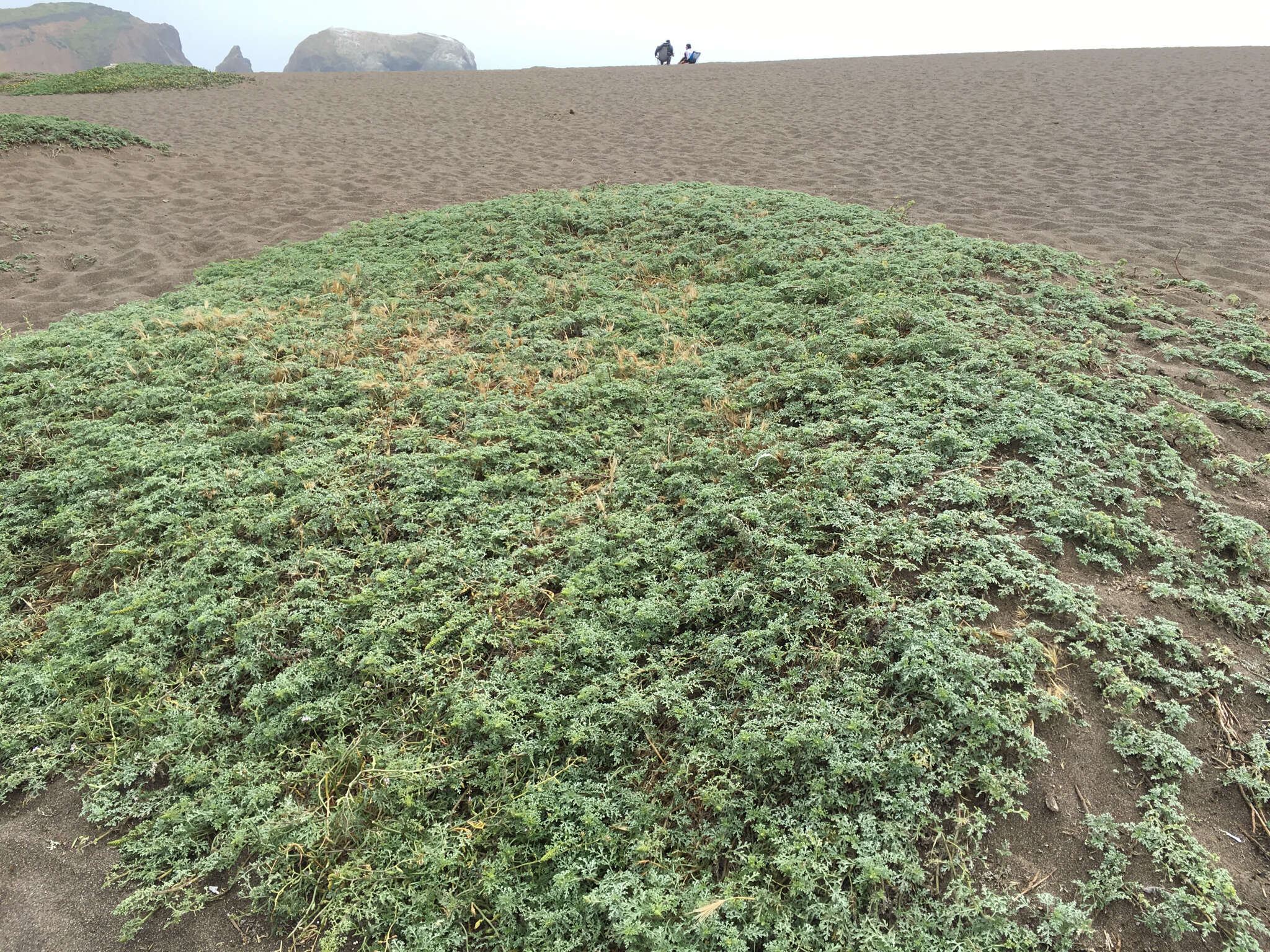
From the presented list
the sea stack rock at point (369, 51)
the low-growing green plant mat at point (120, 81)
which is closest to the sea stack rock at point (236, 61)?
the sea stack rock at point (369, 51)

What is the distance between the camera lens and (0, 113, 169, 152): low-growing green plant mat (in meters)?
10.1

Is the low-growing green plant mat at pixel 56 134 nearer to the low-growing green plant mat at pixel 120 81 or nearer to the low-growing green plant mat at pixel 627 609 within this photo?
the low-growing green plant mat at pixel 627 609

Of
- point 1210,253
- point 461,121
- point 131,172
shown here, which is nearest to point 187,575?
point 1210,253

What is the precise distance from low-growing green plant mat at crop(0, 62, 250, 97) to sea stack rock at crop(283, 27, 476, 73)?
356 ft

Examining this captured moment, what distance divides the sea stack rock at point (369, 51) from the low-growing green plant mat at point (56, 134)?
398 ft

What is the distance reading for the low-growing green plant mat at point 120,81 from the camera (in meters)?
18.1

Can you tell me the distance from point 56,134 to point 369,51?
128 metres

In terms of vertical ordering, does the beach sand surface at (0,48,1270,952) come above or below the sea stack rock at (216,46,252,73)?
below

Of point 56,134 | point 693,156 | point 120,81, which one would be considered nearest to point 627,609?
point 693,156

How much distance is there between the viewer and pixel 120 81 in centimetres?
1853

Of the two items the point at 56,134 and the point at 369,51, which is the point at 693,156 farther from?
the point at 369,51

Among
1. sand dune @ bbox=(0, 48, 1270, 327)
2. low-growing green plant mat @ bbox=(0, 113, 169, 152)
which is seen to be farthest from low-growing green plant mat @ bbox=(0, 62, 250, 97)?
low-growing green plant mat @ bbox=(0, 113, 169, 152)

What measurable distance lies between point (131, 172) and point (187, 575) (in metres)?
10.3

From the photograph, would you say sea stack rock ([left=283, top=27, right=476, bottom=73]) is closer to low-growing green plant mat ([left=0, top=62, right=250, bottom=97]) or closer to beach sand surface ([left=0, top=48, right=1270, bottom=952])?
low-growing green plant mat ([left=0, top=62, right=250, bottom=97])
